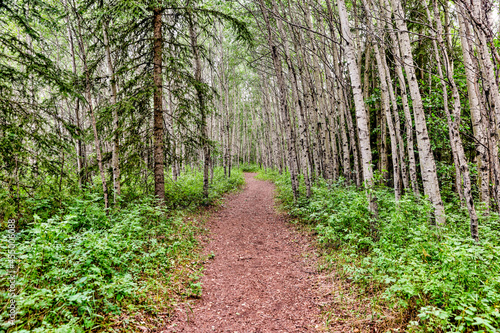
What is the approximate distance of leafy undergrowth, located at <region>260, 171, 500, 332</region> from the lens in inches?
106

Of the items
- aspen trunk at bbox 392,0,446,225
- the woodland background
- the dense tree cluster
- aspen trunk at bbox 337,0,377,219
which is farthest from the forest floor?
aspen trunk at bbox 392,0,446,225

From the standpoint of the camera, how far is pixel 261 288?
4.90 metres

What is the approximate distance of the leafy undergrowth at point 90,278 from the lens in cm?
299

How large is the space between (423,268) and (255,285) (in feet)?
9.93

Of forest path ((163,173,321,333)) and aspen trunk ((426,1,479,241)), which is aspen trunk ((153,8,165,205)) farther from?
aspen trunk ((426,1,479,241))

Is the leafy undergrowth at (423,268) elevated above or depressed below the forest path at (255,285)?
above

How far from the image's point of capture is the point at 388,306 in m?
3.44

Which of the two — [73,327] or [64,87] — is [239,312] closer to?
[73,327]

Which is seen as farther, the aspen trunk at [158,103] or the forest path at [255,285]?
the aspen trunk at [158,103]

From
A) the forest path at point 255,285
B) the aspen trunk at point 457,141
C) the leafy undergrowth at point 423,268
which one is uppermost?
the aspen trunk at point 457,141

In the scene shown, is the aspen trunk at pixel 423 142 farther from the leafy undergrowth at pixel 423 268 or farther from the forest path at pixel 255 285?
the forest path at pixel 255 285

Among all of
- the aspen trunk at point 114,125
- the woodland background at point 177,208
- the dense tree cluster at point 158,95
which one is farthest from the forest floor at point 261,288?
the aspen trunk at point 114,125

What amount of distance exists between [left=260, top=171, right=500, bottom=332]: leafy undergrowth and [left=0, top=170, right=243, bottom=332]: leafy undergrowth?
10.7ft

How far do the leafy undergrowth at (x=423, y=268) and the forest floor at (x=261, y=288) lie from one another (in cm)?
63
